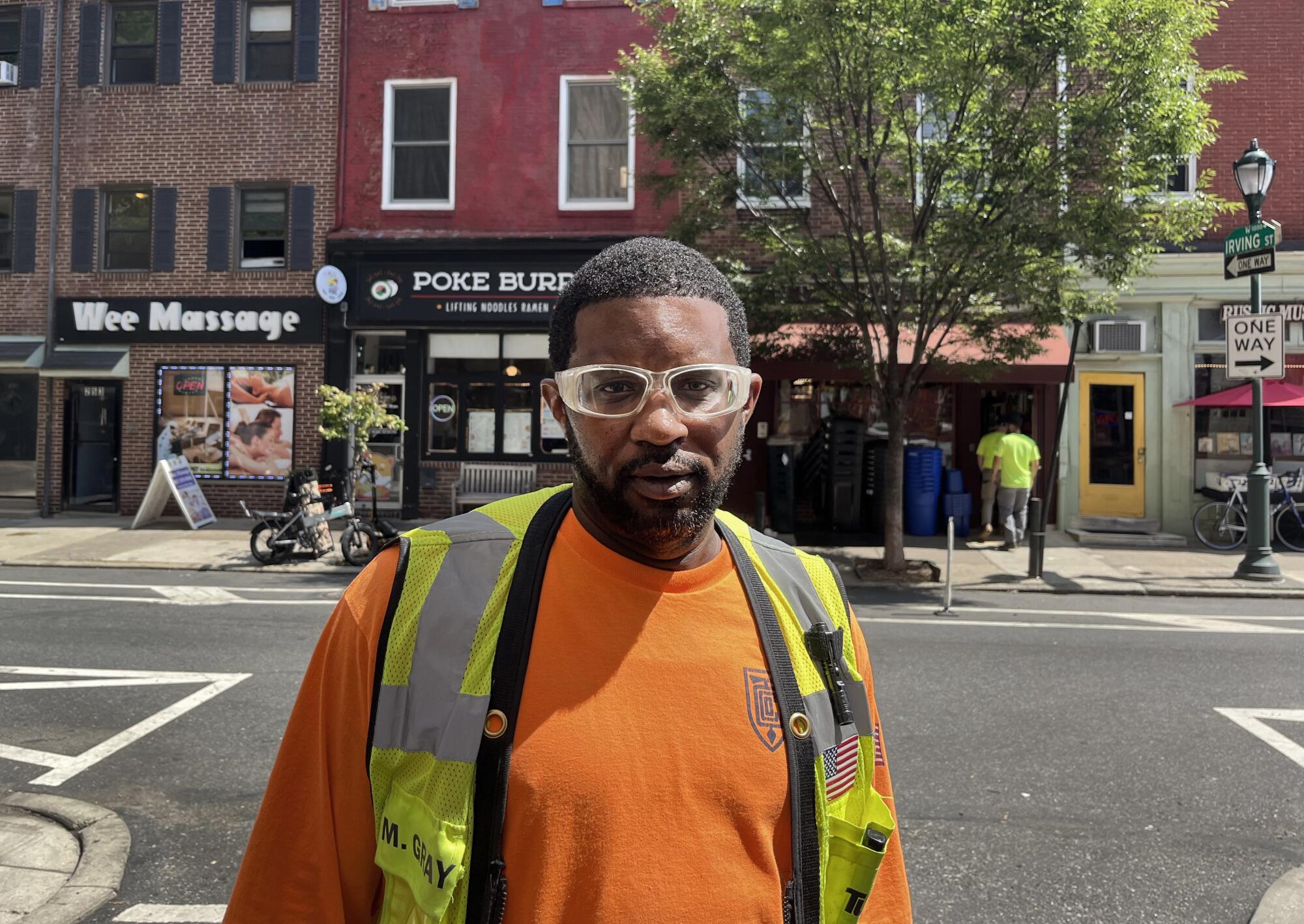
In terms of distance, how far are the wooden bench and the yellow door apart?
30.8ft

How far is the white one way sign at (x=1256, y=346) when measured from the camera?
477 inches

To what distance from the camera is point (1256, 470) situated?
12.4m

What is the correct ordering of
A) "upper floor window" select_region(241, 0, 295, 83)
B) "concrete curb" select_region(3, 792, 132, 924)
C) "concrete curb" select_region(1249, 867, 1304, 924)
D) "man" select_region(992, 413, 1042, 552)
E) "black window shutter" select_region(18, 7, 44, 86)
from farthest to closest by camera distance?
"black window shutter" select_region(18, 7, 44, 86)
"upper floor window" select_region(241, 0, 295, 83)
"man" select_region(992, 413, 1042, 552)
"concrete curb" select_region(3, 792, 132, 924)
"concrete curb" select_region(1249, 867, 1304, 924)

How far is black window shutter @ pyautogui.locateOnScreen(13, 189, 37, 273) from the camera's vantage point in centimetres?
1784

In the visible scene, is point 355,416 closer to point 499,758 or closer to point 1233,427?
point 499,758

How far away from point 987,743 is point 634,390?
4.83 meters

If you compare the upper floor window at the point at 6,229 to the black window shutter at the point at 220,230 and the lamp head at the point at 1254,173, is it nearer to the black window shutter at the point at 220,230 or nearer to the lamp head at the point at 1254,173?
the black window shutter at the point at 220,230

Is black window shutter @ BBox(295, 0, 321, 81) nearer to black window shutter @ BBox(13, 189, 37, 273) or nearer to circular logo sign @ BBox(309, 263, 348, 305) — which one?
circular logo sign @ BBox(309, 263, 348, 305)

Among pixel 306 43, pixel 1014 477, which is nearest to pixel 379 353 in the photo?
pixel 306 43

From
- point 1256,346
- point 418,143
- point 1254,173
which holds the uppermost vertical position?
point 418,143

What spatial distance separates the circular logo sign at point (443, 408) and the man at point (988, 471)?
29.1 ft

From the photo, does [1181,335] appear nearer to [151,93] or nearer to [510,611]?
[510,611]

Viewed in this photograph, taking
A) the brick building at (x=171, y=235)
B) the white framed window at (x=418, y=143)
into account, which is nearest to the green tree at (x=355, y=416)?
the brick building at (x=171, y=235)

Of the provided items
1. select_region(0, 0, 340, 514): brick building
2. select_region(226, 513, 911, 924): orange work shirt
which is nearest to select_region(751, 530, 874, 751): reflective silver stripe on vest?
select_region(226, 513, 911, 924): orange work shirt
